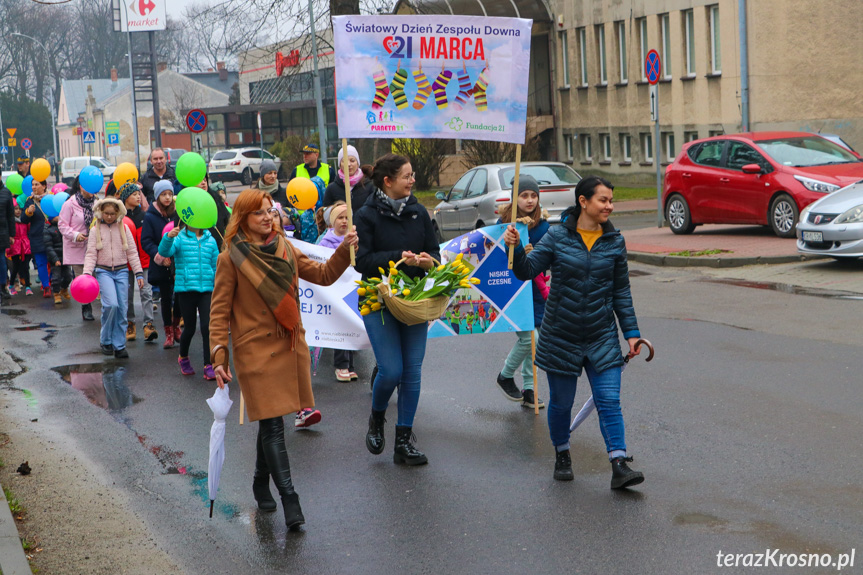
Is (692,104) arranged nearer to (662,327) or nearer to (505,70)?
(662,327)

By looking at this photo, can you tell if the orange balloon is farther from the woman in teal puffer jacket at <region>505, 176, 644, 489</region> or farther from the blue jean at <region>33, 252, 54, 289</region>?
the blue jean at <region>33, 252, 54, 289</region>

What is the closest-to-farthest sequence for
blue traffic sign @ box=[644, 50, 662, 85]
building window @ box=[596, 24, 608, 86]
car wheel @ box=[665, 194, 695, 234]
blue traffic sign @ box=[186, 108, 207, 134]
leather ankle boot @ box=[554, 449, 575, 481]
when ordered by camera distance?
leather ankle boot @ box=[554, 449, 575, 481]
car wheel @ box=[665, 194, 695, 234]
blue traffic sign @ box=[644, 50, 662, 85]
blue traffic sign @ box=[186, 108, 207, 134]
building window @ box=[596, 24, 608, 86]

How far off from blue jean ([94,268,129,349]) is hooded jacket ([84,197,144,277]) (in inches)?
3.9

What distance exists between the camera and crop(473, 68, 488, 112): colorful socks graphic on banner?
7.15 meters

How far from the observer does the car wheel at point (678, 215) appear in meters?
20.1

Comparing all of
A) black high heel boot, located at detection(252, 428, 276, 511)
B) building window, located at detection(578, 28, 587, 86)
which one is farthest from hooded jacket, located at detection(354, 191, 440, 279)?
building window, located at detection(578, 28, 587, 86)

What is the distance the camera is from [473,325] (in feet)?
27.9

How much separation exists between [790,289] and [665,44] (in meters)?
25.2

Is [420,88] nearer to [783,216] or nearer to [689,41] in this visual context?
[783,216]

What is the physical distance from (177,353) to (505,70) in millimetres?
5958

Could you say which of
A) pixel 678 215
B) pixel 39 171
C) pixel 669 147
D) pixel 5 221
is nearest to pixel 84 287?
pixel 5 221

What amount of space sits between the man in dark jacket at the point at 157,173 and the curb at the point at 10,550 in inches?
367

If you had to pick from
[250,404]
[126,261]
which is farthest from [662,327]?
[250,404]

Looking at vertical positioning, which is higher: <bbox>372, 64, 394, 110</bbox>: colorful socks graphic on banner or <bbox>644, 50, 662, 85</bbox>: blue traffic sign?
<bbox>644, 50, 662, 85</bbox>: blue traffic sign
